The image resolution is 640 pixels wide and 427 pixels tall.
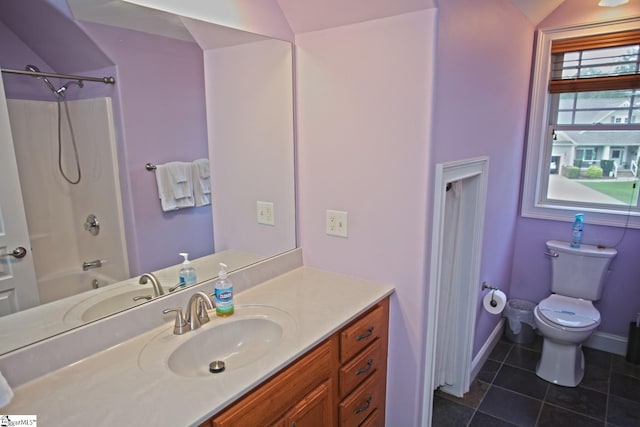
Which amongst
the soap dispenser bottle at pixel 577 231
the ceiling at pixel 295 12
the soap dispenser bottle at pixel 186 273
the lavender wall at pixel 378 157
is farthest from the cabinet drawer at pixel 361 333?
the soap dispenser bottle at pixel 577 231

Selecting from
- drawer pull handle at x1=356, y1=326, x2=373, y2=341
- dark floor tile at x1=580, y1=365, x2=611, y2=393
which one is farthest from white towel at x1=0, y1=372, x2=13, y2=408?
dark floor tile at x1=580, y1=365, x2=611, y2=393

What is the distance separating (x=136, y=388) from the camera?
1119mm

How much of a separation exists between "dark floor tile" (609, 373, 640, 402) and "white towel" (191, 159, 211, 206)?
2.65 metres

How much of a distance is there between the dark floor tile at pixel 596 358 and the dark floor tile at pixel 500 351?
49cm

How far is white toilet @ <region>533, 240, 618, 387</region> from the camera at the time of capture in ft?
8.16

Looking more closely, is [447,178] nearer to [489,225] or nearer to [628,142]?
[489,225]

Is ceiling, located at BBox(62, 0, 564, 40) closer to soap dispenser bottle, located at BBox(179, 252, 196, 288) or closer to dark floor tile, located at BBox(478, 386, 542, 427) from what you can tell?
soap dispenser bottle, located at BBox(179, 252, 196, 288)

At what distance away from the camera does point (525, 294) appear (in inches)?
126

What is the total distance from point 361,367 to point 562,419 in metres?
1.38

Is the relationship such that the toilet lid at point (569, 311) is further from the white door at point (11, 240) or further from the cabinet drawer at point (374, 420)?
the white door at point (11, 240)

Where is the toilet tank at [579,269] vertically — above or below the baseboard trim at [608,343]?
above

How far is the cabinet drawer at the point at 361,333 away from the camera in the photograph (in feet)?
5.20

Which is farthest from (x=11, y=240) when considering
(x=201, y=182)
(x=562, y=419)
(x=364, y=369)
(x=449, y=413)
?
(x=562, y=419)

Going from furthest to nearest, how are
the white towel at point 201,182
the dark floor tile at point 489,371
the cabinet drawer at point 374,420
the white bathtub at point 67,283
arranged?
1. the dark floor tile at point 489,371
2. the cabinet drawer at point 374,420
3. the white towel at point 201,182
4. the white bathtub at point 67,283
